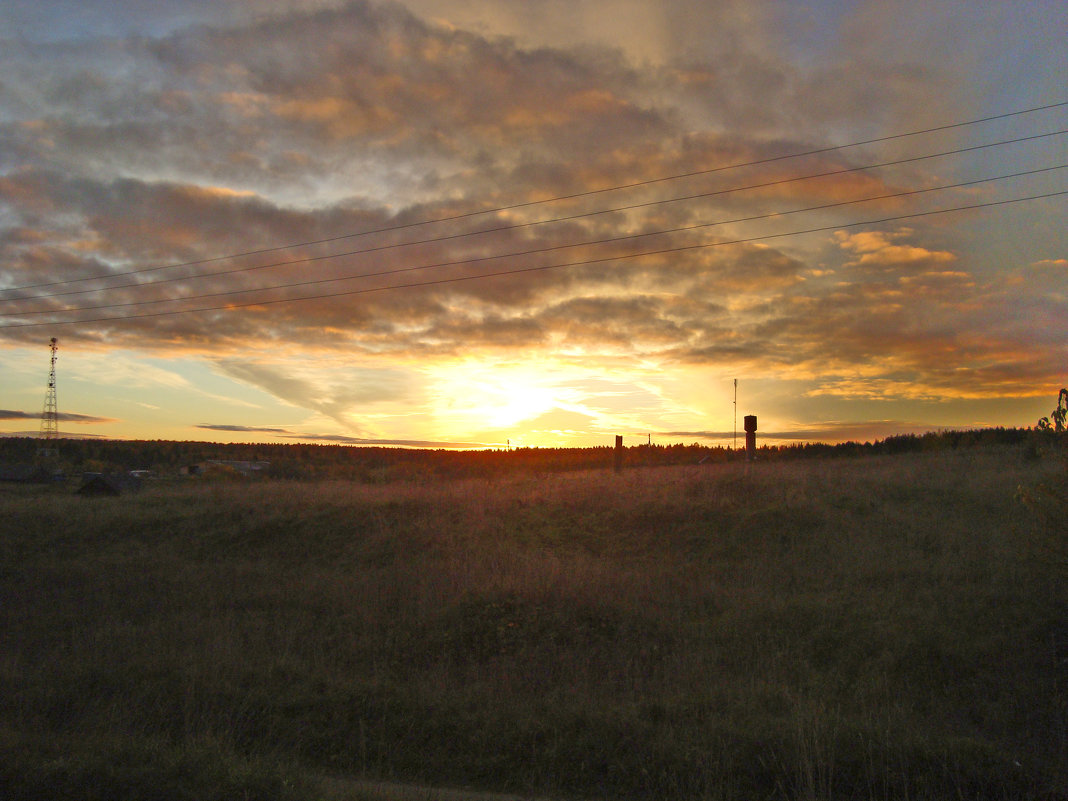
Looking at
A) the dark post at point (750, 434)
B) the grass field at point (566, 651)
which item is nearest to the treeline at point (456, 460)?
the grass field at point (566, 651)

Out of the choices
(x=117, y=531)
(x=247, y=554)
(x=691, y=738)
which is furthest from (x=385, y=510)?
(x=691, y=738)

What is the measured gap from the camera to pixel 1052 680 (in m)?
10.8

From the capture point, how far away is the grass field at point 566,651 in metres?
7.72

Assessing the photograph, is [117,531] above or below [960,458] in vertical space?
below

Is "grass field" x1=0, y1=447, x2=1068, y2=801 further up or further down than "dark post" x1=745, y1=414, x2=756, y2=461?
further down

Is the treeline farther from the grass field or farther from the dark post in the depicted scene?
the dark post

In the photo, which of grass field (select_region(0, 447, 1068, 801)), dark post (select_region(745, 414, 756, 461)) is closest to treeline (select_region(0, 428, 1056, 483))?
grass field (select_region(0, 447, 1068, 801))

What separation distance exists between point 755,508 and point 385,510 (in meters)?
13.8

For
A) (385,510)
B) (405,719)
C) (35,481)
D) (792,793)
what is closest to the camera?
(792,793)

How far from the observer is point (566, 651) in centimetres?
1230

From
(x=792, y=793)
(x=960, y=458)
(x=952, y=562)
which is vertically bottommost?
(x=792, y=793)

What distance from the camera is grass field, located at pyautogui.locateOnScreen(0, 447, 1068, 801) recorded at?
25.3 ft

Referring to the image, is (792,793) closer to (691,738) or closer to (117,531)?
(691,738)

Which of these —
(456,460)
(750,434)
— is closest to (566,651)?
(750,434)
